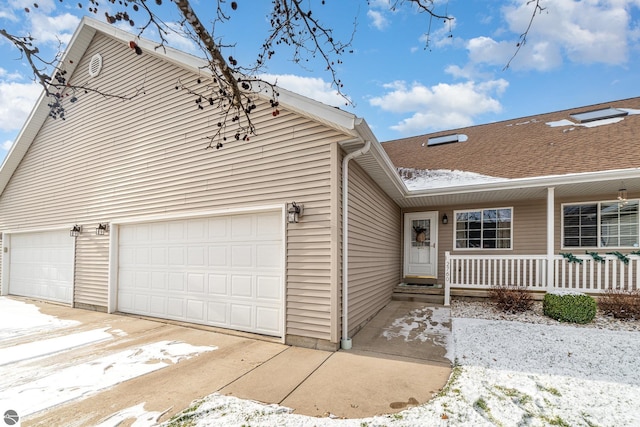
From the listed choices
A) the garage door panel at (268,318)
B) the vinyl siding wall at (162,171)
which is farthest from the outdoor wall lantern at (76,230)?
the garage door panel at (268,318)

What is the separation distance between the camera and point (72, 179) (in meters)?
7.86

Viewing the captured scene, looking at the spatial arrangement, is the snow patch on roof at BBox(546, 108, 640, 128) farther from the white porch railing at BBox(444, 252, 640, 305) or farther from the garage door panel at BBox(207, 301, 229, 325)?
the garage door panel at BBox(207, 301, 229, 325)

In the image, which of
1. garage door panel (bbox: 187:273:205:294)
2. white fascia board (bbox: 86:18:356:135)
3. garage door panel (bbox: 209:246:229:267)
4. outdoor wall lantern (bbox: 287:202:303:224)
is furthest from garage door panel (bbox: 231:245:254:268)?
white fascia board (bbox: 86:18:356:135)

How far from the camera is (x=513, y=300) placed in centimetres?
612

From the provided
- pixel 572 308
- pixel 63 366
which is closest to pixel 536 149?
pixel 572 308

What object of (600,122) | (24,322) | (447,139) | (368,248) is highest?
(447,139)

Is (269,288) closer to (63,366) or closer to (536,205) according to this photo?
(63,366)

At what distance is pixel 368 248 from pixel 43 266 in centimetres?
901

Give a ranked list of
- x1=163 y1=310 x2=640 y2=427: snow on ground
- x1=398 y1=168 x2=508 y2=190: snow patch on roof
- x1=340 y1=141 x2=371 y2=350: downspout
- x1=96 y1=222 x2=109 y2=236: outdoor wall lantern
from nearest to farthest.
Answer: x1=163 y1=310 x2=640 y2=427: snow on ground < x1=340 y1=141 x2=371 y2=350: downspout < x1=96 y1=222 x2=109 y2=236: outdoor wall lantern < x1=398 y1=168 x2=508 y2=190: snow patch on roof

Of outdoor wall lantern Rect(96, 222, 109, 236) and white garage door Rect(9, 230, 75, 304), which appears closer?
outdoor wall lantern Rect(96, 222, 109, 236)

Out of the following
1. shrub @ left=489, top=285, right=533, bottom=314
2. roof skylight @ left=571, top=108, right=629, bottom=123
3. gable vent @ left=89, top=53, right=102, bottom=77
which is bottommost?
shrub @ left=489, top=285, right=533, bottom=314

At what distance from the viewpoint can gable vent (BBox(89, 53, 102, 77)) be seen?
296 inches

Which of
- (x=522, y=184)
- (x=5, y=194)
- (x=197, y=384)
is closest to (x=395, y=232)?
(x=522, y=184)

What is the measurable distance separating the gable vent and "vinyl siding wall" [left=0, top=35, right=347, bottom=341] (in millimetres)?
166
